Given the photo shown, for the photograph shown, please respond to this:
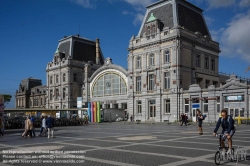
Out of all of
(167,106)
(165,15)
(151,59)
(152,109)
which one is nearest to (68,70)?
(151,59)

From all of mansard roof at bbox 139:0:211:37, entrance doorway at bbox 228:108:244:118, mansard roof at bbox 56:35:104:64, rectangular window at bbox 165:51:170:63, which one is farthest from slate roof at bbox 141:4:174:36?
mansard roof at bbox 56:35:104:64

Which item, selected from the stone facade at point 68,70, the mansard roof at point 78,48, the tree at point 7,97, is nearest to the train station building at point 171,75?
the stone facade at point 68,70

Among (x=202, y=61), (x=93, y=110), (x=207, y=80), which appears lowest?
(x=93, y=110)

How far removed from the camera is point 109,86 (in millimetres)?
66312

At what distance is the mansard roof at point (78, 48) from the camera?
8023 centimetres

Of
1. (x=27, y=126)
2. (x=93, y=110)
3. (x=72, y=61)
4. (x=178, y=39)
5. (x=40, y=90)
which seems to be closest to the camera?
(x=27, y=126)

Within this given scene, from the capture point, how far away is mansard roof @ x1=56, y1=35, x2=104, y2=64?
80.2 meters

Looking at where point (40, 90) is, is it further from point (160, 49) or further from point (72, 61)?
point (160, 49)

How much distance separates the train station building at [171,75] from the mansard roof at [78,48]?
47.6 feet

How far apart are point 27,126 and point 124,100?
39257mm

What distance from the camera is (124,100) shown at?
6291cm

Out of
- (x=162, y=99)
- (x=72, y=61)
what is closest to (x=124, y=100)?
(x=162, y=99)

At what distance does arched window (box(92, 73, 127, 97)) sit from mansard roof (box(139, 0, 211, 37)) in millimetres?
11751

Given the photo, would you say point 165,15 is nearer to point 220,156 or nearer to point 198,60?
point 198,60
